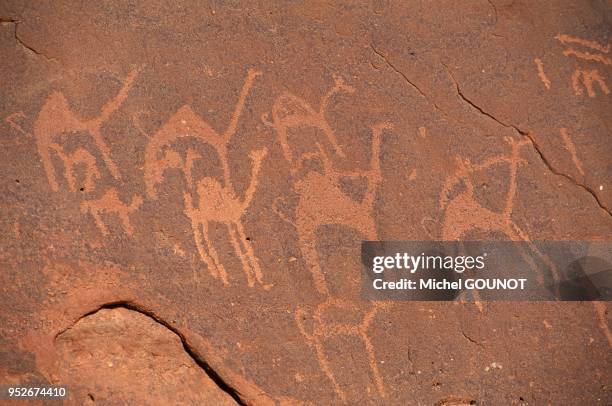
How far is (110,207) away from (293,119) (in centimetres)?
102

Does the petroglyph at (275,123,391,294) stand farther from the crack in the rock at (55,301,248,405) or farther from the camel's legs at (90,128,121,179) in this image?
the camel's legs at (90,128,121,179)

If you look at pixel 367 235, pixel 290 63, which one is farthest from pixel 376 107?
pixel 367 235

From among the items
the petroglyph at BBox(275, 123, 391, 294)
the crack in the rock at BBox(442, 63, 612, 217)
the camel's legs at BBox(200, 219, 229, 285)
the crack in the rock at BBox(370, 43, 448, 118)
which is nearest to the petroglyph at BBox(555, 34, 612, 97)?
the crack in the rock at BBox(442, 63, 612, 217)

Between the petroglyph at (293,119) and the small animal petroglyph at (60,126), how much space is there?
0.78 m

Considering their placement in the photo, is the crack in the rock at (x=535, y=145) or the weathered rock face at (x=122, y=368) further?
the crack in the rock at (x=535, y=145)

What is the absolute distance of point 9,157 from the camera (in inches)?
96.8

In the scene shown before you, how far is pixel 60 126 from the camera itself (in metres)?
2.47

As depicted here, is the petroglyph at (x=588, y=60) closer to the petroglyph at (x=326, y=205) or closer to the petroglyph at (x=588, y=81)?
the petroglyph at (x=588, y=81)

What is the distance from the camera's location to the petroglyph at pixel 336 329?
7.98ft

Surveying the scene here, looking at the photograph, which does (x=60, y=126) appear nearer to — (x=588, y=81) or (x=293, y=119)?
(x=293, y=119)

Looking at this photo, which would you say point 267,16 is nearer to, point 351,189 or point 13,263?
point 351,189

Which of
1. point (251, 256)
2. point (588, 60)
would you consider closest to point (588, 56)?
point (588, 60)

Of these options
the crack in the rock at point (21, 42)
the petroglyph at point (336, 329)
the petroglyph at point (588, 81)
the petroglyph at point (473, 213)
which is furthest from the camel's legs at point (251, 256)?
the petroglyph at point (588, 81)

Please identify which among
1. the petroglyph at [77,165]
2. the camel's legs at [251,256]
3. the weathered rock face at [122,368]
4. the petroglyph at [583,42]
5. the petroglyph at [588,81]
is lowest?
the weathered rock face at [122,368]
